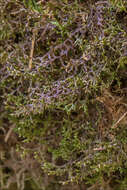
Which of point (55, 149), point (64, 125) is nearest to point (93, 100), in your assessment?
point (64, 125)

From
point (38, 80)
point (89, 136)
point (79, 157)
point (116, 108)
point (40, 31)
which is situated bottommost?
point (79, 157)

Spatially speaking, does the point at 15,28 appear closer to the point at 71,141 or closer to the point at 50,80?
the point at 50,80

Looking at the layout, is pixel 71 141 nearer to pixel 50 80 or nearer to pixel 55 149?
pixel 55 149

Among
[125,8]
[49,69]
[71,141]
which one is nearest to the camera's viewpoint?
[125,8]

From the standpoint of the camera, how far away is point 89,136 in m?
1.27

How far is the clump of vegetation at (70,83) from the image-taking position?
110 centimetres

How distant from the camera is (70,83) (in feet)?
3.66

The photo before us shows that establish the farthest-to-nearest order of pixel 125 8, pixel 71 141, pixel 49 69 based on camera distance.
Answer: pixel 71 141 → pixel 49 69 → pixel 125 8

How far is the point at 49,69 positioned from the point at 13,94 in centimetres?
29

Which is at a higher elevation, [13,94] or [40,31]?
[40,31]

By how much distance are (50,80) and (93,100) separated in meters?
0.24

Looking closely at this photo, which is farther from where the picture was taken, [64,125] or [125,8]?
[64,125]

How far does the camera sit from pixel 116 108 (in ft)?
Answer: 4.02

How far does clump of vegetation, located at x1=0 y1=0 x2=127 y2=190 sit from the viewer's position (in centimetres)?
110
